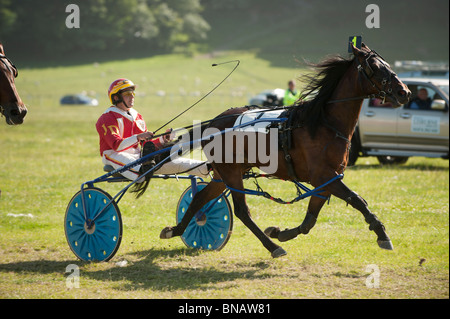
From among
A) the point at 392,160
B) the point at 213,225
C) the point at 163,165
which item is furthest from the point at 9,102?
the point at 392,160

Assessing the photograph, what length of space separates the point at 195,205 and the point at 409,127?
876 centimetres

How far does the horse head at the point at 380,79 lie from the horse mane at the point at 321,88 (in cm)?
25

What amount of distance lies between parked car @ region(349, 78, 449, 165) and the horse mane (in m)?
7.62

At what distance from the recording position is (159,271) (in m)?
6.85

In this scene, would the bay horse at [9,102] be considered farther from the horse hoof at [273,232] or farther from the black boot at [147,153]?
the horse hoof at [273,232]

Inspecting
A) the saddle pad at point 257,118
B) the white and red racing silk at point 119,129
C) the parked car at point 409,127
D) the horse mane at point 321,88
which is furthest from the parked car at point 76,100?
the horse mane at point 321,88

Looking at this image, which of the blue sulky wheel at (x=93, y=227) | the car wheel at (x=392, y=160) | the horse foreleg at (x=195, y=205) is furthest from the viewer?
the car wheel at (x=392, y=160)

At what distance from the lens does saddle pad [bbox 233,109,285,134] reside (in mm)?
6906

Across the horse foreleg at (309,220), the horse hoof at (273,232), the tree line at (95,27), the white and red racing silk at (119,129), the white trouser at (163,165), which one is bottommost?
the horse hoof at (273,232)

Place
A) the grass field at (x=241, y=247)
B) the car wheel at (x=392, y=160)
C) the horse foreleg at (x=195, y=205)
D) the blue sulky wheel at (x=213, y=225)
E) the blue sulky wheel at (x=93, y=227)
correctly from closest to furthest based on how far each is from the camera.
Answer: the grass field at (x=241, y=247), the blue sulky wheel at (x=93, y=227), the horse foreleg at (x=195, y=205), the blue sulky wheel at (x=213, y=225), the car wheel at (x=392, y=160)

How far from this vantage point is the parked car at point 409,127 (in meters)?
14.3

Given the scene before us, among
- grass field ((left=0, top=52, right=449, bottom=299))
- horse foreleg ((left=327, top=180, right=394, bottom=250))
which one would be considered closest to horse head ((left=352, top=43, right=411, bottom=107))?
horse foreleg ((left=327, top=180, right=394, bottom=250))

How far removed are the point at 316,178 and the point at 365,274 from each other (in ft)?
3.94

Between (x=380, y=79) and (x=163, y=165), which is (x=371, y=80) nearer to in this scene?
(x=380, y=79)
